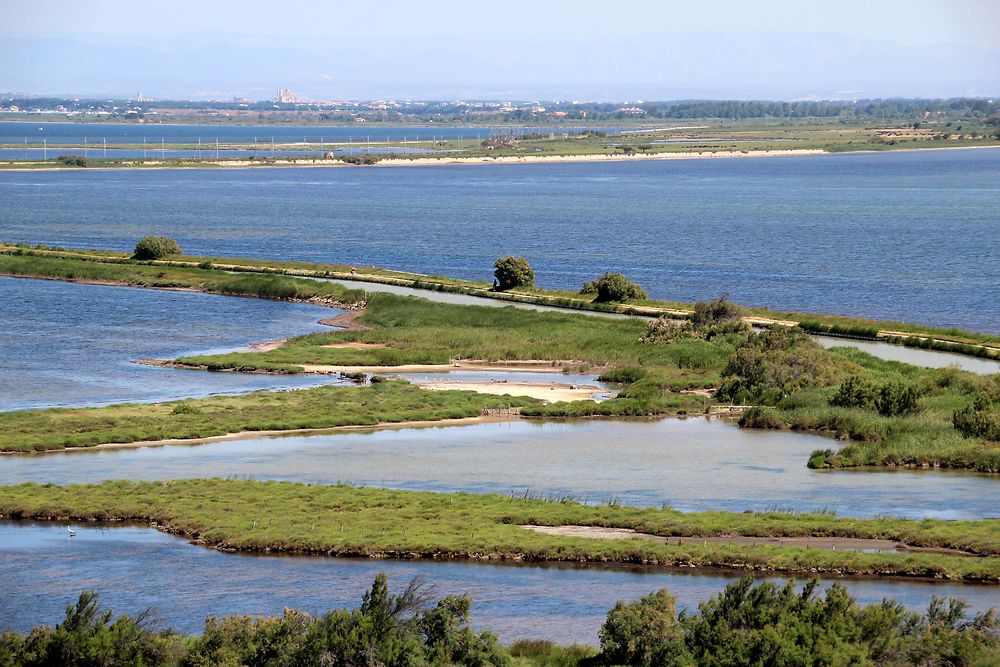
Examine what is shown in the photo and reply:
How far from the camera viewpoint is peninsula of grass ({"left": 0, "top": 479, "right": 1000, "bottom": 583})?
3316 centimetres

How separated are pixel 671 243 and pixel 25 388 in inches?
2679

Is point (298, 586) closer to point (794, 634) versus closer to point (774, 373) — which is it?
point (794, 634)

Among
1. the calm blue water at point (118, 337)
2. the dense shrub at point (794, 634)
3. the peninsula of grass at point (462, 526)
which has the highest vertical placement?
the dense shrub at point (794, 634)

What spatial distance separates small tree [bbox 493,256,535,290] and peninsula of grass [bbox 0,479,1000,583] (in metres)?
38.6

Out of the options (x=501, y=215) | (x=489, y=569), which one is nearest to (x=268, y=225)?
(x=501, y=215)

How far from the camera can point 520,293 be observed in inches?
3024

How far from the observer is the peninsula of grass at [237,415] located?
152 ft

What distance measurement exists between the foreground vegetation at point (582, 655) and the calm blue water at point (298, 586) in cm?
282

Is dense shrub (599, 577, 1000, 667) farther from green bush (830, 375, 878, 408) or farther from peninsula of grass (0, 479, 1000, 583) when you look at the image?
green bush (830, 375, 878, 408)

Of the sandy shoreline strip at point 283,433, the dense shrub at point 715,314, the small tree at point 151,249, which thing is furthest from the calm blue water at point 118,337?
→ the dense shrub at point 715,314

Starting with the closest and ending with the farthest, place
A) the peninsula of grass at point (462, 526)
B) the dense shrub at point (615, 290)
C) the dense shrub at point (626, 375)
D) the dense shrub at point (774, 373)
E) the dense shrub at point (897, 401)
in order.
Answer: the peninsula of grass at point (462, 526) → the dense shrub at point (897, 401) → the dense shrub at point (774, 373) → the dense shrub at point (626, 375) → the dense shrub at point (615, 290)

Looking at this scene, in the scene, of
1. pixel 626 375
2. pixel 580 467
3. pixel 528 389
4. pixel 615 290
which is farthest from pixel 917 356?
pixel 580 467

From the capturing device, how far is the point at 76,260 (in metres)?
93.5

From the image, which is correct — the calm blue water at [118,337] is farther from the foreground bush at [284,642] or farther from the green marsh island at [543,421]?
the foreground bush at [284,642]
